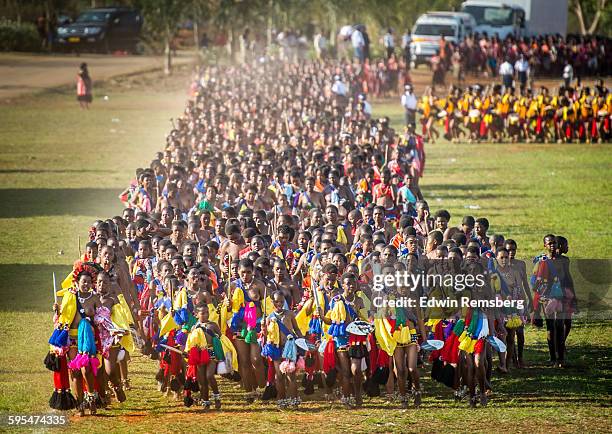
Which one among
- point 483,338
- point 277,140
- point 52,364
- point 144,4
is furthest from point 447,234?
point 144,4

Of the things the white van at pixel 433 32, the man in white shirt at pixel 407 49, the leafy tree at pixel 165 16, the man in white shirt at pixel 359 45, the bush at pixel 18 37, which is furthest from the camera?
the bush at pixel 18 37

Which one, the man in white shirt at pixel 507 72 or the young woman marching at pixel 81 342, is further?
the man in white shirt at pixel 507 72

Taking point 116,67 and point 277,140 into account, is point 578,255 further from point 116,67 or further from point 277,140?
point 116,67

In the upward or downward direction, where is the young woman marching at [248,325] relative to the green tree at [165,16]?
downward

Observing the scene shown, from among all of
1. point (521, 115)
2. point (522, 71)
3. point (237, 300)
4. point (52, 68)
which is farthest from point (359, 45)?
point (237, 300)

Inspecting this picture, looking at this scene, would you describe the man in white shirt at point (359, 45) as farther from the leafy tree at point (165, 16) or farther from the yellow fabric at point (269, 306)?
the yellow fabric at point (269, 306)

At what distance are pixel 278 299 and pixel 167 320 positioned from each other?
3.60 feet

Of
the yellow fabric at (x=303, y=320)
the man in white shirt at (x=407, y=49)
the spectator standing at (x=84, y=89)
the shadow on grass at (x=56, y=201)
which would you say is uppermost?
the man in white shirt at (x=407, y=49)

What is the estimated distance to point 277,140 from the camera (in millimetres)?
24281

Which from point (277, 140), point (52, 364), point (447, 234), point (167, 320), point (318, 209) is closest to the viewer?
point (52, 364)

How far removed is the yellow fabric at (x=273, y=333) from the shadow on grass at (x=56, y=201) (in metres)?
11.3

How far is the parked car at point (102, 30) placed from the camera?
179 feet

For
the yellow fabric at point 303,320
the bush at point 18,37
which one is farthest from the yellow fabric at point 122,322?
the bush at point 18,37

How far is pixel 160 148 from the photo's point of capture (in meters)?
32.2
